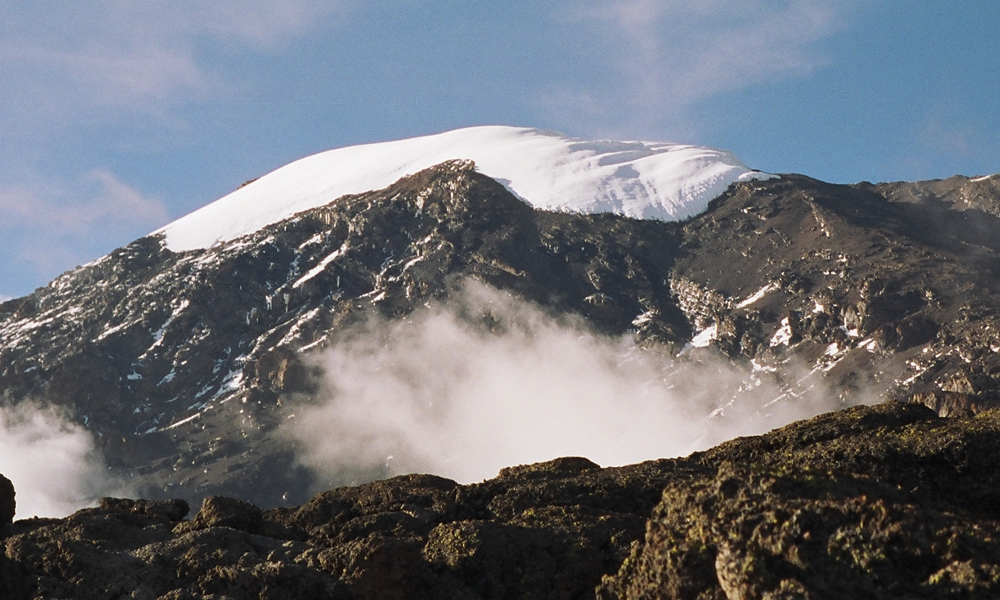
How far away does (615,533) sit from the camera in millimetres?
19234

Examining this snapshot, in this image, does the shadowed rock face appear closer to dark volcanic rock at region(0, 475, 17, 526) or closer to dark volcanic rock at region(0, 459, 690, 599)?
dark volcanic rock at region(0, 459, 690, 599)

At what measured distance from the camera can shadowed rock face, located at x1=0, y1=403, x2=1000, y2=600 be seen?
13.0 m

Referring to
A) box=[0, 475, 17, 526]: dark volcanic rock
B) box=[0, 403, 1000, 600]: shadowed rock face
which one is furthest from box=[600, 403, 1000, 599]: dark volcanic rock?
box=[0, 475, 17, 526]: dark volcanic rock

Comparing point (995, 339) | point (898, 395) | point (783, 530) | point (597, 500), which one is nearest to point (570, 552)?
point (597, 500)

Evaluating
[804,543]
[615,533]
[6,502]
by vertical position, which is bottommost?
[804,543]

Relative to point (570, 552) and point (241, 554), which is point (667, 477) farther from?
point (241, 554)

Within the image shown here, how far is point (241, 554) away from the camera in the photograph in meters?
18.6

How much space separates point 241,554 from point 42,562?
302 centimetres

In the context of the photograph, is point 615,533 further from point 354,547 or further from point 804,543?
point 804,543

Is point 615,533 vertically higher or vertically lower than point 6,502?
lower

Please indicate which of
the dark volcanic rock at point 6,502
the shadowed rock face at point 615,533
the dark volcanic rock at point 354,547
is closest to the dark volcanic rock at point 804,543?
the shadowed rock face at point 615,533

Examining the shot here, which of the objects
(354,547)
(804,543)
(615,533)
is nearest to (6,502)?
(354,547)

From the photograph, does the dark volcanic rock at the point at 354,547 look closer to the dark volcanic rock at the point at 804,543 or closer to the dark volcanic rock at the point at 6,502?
the dark volcanic rock at the point at 6,502

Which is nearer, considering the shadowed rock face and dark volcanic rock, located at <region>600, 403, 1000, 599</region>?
dark volcanic rock, located at <region>600, 403, 1000, 599</region>
